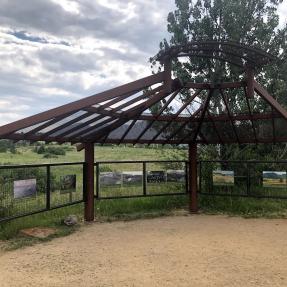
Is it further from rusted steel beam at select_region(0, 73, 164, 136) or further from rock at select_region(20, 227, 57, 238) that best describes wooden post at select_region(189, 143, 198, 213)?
rusted steel beam at select_region(0, 73, 164, 136)

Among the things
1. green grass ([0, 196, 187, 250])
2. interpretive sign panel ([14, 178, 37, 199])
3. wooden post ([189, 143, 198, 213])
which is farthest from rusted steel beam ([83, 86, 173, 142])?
wooden post ([189, 143, 198, 213])

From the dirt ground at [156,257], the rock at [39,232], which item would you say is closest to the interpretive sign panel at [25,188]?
the rock at [39,232]

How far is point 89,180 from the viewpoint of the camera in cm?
1088

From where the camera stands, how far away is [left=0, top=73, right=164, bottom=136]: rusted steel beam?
670cm

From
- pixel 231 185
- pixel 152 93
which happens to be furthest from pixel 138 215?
pixel 152 93

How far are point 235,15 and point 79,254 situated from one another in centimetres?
1113

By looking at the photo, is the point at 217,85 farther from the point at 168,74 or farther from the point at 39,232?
the point at 39,232

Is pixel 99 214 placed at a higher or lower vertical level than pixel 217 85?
lower

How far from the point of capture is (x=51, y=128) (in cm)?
913

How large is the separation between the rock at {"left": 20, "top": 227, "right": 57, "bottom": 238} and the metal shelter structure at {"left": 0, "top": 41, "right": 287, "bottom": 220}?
1785 millimetres

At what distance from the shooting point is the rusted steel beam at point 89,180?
1080 cm

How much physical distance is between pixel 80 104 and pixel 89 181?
4.12 meters

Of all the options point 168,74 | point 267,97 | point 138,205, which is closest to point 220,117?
point 267,97

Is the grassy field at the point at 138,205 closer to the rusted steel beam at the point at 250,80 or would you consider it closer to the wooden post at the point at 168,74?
the wooden post at the point at 168,74
